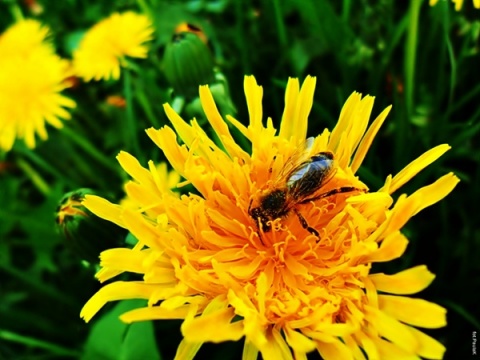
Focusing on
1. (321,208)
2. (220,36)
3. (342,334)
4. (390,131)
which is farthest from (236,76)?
(342,334)

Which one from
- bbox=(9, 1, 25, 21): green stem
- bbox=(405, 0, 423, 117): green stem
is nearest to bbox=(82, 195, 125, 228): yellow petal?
bbox=(405, 0, 423, 117): green stem

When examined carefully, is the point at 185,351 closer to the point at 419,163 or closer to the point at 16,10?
the point at 419,163

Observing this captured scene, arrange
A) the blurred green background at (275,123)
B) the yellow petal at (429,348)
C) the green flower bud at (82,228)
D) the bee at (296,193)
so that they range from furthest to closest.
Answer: the blurred green background at (275,123) < the green flower bud at (82,228) < the bee at (296,193) < the yellow petal at (429,348)

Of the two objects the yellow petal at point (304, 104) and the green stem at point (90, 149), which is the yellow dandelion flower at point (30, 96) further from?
the yellow petal at point (304, 104)

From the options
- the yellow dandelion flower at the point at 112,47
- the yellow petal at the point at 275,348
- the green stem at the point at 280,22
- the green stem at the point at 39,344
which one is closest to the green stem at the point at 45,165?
the yellow dandelion flower at the point at 112,47

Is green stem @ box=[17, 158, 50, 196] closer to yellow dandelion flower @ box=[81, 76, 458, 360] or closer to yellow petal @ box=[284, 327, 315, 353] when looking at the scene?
yellow dandelion flower @ box=[81, 76, 458, 360]

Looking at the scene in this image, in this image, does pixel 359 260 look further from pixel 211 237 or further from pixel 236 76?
pixel 236 76

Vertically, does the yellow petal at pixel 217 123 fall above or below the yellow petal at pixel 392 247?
above

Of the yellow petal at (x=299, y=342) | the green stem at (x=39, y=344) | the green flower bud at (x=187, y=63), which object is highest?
the green flower bud at (x=187, y=63)

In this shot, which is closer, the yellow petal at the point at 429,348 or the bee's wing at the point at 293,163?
the yellow petal at the point at 429,348
